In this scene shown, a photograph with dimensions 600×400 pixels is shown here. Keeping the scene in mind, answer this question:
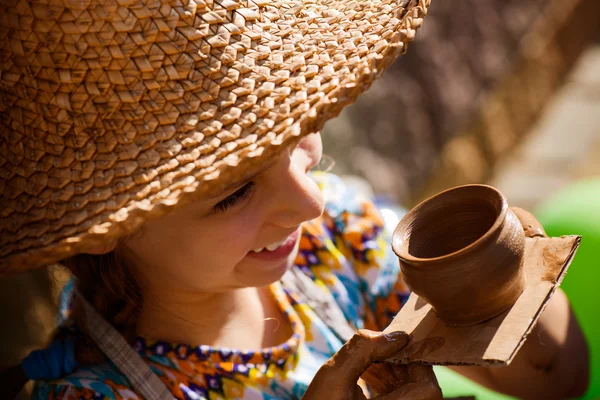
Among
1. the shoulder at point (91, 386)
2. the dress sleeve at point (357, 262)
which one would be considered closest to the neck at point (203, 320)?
the shoulder at point (91, 386)

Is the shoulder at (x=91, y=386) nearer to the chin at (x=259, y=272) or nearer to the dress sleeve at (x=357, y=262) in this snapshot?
the chin at (x=259, y=272)

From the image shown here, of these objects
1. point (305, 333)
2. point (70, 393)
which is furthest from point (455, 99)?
point (70, 393)

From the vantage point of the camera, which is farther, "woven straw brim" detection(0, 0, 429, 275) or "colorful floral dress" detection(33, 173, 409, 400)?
"colorful floral dress" detection(33, 173, 409, 400)

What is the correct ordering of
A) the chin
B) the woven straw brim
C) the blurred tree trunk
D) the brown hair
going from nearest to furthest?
1. the woven straw brim
2. the chin
3. the brown hair
4. the blurred tree trunk

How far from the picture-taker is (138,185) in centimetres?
124

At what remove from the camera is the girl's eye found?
138 cm

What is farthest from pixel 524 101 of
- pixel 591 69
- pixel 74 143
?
pixel 74 143

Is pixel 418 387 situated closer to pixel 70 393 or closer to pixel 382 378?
pixel 382 378

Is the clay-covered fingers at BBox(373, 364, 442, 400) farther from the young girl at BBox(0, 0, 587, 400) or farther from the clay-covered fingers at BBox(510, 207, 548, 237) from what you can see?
the clay-covered fingers at BBox(510, 207, 548, 237)

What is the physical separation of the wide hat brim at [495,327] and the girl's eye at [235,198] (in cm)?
38

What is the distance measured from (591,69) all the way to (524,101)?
30.1 inches

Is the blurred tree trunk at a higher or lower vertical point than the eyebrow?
lower

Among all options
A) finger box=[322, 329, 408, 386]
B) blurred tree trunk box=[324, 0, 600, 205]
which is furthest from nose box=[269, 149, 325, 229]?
blurred tree trunk box=[324, 0, 600, 205]

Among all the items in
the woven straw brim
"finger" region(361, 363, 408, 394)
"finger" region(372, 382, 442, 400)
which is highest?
the woven straw brim
